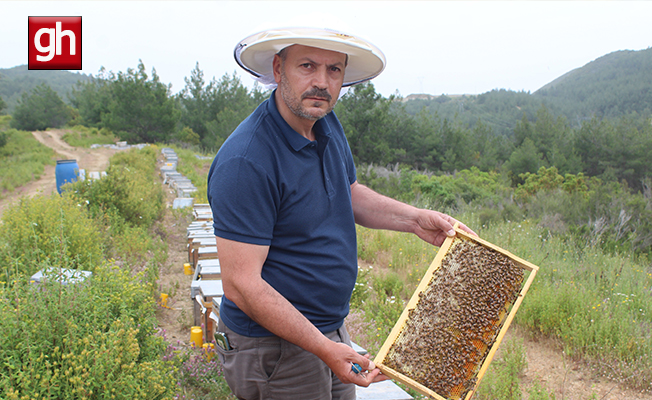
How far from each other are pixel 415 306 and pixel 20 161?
30.5 metres

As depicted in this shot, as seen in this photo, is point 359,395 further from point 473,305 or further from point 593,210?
point 593,210

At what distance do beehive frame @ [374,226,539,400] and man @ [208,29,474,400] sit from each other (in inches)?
4.0

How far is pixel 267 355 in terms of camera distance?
200 cm

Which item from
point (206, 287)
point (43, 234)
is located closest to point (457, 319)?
point (206, 287)

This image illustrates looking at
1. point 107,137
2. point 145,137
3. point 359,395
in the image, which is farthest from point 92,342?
point 107,137

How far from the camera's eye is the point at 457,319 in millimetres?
2275

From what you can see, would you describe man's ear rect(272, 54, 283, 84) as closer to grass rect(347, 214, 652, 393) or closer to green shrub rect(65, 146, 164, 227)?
grass rect(347, 214, 652, 393)

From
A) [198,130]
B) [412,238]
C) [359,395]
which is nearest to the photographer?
[359,395]

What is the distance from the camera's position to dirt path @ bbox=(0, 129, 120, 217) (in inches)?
670

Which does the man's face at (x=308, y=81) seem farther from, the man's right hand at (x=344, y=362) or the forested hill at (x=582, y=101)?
the forested hill at (x=582, y=101)

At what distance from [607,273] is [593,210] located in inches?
220

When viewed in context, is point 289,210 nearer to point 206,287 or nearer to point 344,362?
point 344,362

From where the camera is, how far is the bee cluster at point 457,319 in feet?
6.84

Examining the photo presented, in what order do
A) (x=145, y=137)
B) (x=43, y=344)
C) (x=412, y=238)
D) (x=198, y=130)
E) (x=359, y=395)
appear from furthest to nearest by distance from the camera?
(x=198, y=130), (x=145, y=137), (x=412, y=238), (x=359, y=395), (x=43, y=344)
